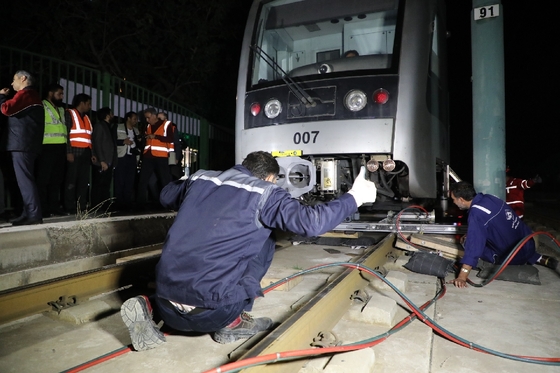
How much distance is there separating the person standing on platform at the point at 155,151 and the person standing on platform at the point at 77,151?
34.4 inches

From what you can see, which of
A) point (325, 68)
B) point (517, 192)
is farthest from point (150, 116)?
point (517, 192)

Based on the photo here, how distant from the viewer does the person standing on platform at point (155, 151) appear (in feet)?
20.0

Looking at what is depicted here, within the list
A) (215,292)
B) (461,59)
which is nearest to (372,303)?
(215,292)

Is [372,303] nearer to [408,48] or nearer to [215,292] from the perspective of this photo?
[215,292]

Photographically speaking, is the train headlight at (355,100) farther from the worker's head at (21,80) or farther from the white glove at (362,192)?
the worker's head at (21,80)

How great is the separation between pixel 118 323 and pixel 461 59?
1934cm

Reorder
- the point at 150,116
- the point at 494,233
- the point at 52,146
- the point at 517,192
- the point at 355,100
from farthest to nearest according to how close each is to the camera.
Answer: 1. the point at 517,192
2. the point at 150,116
3. the point at 52,146
4. the point at 355,100
5. the point at 494,233

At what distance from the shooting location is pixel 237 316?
2.13 meters

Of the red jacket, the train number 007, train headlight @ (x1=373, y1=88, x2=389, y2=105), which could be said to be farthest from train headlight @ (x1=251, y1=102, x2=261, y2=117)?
the red jacket

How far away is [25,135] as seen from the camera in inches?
161

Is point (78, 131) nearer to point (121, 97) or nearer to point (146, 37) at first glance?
point (121, 97)

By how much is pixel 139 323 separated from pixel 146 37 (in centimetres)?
1184

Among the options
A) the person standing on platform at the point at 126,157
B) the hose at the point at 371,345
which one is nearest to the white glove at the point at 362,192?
the hose at the point at 371,345

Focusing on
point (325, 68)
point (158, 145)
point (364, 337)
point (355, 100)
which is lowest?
point (364, 337)
